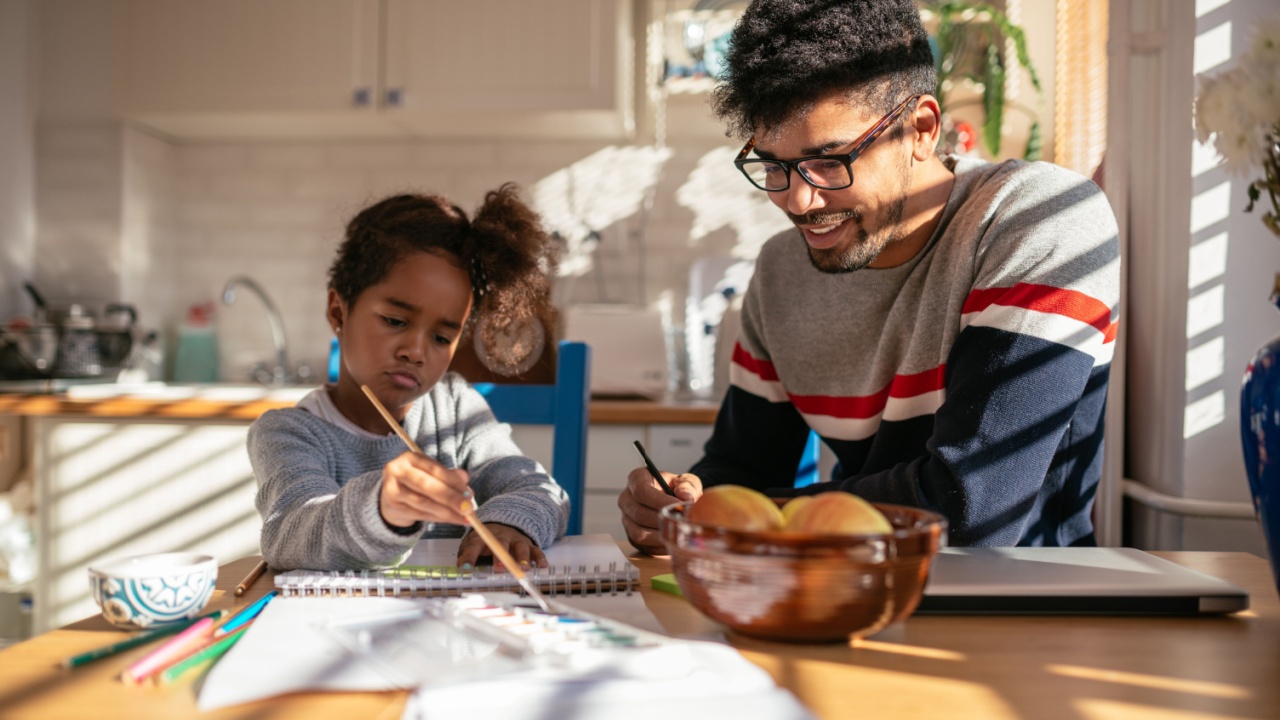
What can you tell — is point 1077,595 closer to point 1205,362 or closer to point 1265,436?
point 1265,436

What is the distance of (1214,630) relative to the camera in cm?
78

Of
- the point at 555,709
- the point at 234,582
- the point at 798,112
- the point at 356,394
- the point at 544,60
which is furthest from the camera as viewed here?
the point at 544,60

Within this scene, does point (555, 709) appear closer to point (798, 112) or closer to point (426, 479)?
point (426, 479)

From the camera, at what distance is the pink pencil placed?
62cm

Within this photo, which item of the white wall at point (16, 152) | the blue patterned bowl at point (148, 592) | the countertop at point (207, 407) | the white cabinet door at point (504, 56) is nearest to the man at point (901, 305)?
the blue patterned bowl at point (148, 592)

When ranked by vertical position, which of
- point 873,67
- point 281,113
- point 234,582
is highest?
point 281,113

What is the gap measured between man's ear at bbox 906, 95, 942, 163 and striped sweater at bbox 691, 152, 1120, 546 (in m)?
0.08

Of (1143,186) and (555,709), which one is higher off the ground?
(1143,186)

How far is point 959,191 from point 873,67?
0.25 metres

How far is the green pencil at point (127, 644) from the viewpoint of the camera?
0.66m

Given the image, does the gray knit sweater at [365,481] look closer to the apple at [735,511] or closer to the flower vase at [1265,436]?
the apple at [735,511]

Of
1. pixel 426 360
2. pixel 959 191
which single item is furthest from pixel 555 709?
pixel 959 191

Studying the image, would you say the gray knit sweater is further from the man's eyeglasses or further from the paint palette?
the man's eyeglasses

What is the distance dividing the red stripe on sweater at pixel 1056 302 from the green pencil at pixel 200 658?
920 millimetres
